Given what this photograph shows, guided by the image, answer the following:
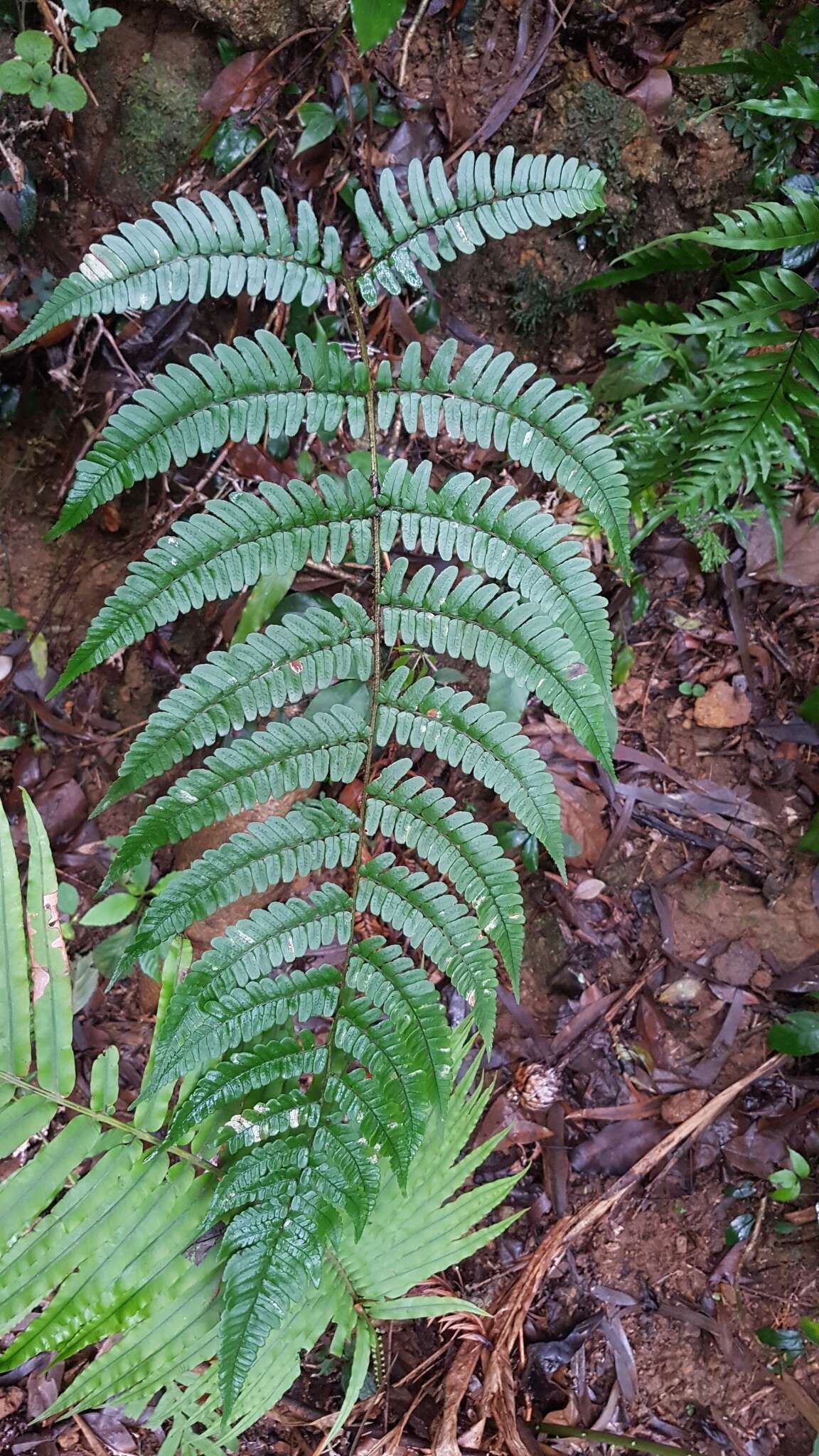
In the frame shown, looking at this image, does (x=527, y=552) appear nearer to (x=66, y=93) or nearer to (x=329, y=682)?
(x=329, y=682)

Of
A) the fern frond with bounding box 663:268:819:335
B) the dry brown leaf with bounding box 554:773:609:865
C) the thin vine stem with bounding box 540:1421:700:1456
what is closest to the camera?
the fern frond with bounding box 663:268:819:335

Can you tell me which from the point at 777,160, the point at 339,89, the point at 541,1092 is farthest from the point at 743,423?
the point at 541,1092

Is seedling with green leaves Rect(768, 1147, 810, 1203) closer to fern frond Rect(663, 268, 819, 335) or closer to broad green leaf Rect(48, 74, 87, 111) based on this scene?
fern frond Rect(663, 268, 819, 335)

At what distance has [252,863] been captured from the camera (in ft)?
5.75

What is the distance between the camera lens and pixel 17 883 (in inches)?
78.0

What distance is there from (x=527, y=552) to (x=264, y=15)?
6.04 feet

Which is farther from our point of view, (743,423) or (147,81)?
(147,81)

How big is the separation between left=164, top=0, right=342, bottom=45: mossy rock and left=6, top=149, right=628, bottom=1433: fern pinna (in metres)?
0.93

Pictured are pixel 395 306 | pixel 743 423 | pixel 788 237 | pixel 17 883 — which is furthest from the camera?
pixel 395 306

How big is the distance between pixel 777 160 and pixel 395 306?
123 centimetres

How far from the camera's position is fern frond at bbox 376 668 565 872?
183cm

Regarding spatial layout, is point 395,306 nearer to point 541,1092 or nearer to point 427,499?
point 427,499

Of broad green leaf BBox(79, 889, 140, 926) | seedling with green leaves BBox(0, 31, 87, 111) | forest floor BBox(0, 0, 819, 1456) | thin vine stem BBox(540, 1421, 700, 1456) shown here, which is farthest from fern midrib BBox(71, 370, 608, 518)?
thin vine stem BBox(540, 1421, 700, 1456)

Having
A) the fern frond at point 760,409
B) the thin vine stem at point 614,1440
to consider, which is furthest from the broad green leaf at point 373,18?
the thin vine stem at point 614,1440
